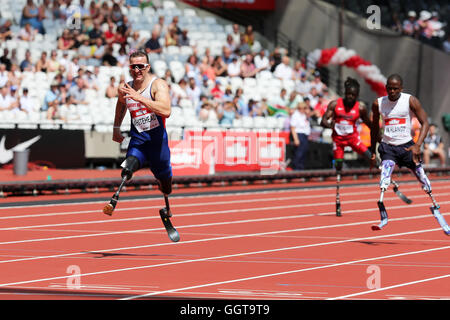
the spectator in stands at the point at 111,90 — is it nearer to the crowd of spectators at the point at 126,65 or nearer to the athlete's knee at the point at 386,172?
the crowd of spectators at the point at 126,65

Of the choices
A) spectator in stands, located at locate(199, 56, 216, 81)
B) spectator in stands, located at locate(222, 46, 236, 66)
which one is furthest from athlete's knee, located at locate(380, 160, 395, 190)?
spectator in stands, located at locate(222, 46, 236, 66)

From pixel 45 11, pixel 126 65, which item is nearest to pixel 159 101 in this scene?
pixel 126 65

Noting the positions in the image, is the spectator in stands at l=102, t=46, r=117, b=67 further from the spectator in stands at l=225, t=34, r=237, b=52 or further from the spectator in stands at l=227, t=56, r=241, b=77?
the spectator in stands at l=225, t=34, r=237, b=52

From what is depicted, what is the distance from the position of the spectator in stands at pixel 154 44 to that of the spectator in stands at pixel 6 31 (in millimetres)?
3992

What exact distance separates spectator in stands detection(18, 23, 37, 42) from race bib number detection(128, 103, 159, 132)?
17813 millimetres

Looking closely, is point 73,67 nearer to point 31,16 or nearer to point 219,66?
point 31,16

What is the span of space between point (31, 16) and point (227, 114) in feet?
21.6

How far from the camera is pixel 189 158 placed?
24.8m

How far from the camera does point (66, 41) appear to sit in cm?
2881

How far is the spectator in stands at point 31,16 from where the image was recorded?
95.8 ft

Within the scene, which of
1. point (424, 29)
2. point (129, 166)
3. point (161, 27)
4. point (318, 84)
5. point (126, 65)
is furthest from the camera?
point (424, 29)

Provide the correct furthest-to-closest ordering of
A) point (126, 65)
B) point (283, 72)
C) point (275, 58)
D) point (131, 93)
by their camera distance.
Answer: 1. point (275, 58)
2. point (283, 72)
3. point (126, 65)
4. point (131, 93)

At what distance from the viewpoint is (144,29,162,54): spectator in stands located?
29938 millimetres
